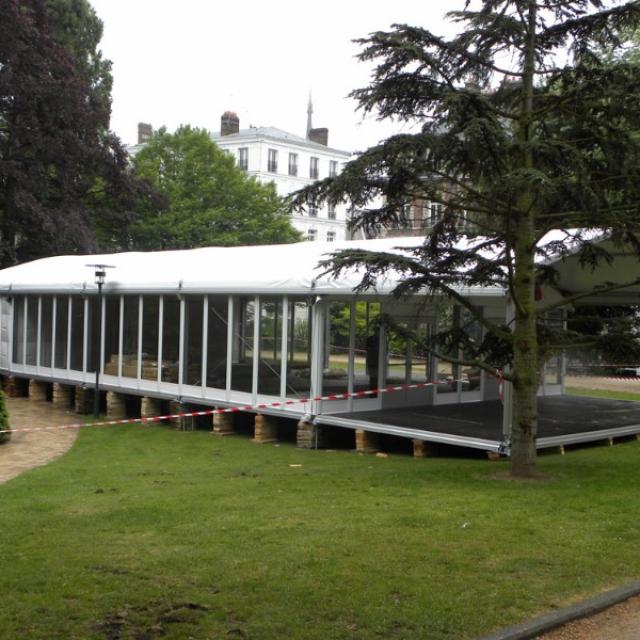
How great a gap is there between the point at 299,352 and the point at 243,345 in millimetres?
1429

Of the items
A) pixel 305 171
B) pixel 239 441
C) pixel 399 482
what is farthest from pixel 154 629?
pixel 305 171

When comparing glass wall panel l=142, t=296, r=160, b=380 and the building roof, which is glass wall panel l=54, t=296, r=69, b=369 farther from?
the building roof

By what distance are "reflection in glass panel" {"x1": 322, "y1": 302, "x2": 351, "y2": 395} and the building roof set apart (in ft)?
184

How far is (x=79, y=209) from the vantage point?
108 feet

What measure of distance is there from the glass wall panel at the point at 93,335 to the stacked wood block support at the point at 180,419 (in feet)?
11.3

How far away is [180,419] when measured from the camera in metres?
17.0

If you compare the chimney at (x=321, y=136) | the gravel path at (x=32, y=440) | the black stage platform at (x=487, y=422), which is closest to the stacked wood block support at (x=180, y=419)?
the gravel path at (x=32, y=440)

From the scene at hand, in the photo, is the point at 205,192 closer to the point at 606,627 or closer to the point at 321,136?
the point at 321,136

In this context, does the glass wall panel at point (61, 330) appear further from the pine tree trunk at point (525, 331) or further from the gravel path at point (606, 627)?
the gravel path at point (606, 627)

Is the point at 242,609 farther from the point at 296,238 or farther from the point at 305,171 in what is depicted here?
the point at 305,171

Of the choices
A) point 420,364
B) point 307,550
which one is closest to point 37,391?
A: point 420,364

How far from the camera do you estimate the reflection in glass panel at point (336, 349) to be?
48.5ft

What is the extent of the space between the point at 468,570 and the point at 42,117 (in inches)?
1136

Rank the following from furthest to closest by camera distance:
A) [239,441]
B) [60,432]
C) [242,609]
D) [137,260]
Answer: [137,260], [60,432], [239,441], [242,609]
